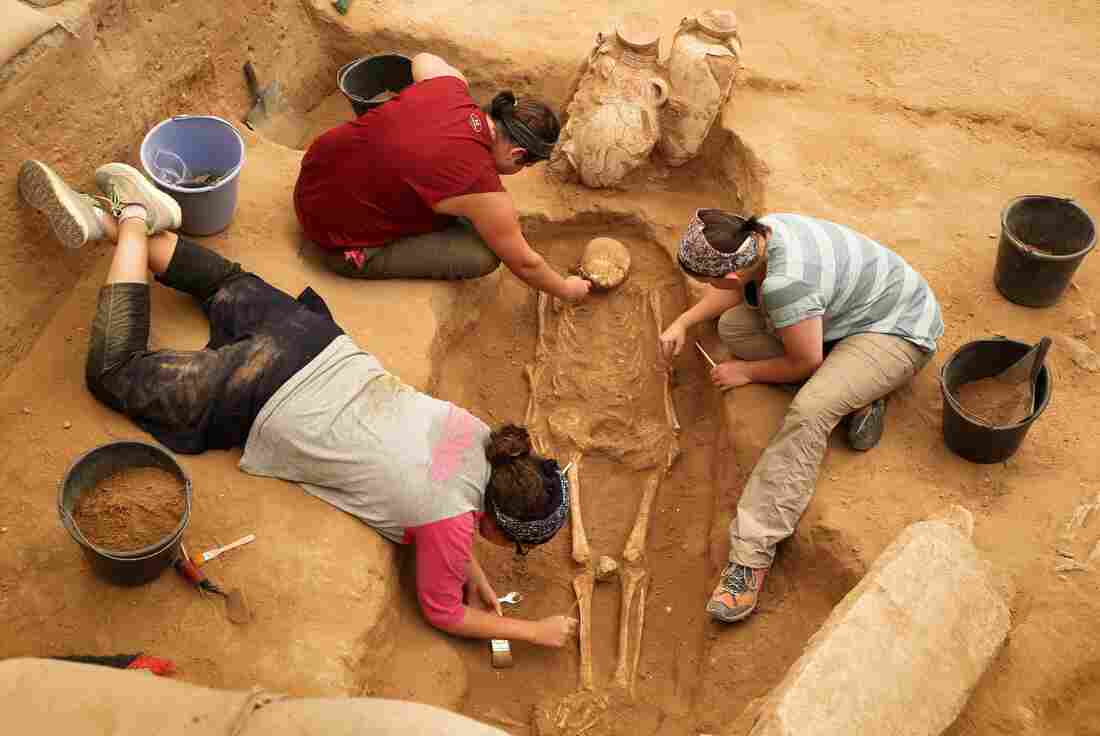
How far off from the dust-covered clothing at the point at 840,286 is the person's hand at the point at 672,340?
20.7 inches

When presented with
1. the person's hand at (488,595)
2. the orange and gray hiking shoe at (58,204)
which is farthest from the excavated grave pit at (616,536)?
the orange and gray hiking shoe at (58,204)

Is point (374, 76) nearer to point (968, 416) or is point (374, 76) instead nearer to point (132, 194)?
point (132, 194)

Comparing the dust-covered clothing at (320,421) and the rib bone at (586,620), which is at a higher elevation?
the dust-covered clothing at (320,421)

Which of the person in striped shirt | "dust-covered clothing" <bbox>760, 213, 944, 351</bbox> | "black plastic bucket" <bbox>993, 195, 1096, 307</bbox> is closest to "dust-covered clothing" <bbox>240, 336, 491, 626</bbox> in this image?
the person in striped shirt

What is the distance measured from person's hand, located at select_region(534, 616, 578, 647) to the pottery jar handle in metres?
2.93

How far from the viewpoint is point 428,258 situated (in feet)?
16.1

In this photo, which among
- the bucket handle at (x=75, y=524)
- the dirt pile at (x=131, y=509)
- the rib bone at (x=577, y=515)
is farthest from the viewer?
the rib bone at (x=577, y=515)

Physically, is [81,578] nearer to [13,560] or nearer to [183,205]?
[13,560]

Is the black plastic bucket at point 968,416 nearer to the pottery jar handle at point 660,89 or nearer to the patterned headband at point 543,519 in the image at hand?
the patterned headband at point 543,519

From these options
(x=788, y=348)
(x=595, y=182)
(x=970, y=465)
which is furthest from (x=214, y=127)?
(x=970, y=465)

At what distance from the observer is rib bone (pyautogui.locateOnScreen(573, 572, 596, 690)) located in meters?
3.97

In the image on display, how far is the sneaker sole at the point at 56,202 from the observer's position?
3980mm

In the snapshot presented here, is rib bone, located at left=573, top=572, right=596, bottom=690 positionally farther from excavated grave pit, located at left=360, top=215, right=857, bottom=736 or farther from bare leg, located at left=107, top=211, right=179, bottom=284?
bare leg, located at left=107, top=211, right=179, bottom=284

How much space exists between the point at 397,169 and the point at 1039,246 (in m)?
3.08
